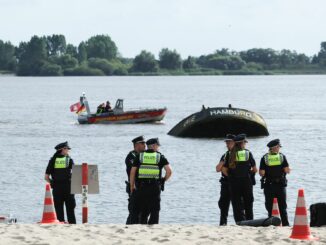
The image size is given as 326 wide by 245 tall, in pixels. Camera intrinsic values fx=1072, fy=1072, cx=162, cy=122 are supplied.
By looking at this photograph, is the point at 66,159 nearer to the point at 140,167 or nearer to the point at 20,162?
the point at 140,167

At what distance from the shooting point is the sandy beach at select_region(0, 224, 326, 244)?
16141 millimetres

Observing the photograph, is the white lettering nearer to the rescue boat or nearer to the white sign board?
the rescue boat

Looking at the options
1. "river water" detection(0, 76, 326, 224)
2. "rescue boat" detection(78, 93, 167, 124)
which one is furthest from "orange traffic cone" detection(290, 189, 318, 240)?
"rescue boat" detection(78, 93, 167, 124)

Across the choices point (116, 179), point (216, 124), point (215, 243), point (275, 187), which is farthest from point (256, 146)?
point (215, 243)

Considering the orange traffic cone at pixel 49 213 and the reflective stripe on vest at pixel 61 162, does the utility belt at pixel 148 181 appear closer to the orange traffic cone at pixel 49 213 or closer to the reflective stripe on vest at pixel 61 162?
the orange traffic cone at pixel 49 213

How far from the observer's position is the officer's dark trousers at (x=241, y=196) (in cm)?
1931

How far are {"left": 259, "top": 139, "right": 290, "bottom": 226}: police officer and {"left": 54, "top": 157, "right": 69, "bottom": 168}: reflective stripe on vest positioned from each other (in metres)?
3.56

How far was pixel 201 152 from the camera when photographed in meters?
58.6

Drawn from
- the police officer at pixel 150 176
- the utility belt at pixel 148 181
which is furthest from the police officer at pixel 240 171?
the utility belt at pixel 148 181

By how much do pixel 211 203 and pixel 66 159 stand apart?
1544 cm

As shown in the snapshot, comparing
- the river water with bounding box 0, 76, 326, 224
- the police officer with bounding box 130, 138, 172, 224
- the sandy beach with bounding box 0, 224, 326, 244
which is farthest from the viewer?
the river water with bounding box 0, 76, 326, 224

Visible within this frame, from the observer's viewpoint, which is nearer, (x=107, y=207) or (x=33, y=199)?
(x=107, y=207)

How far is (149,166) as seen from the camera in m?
18.2

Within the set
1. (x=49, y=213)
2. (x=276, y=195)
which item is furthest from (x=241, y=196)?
(x=49, y=213)
